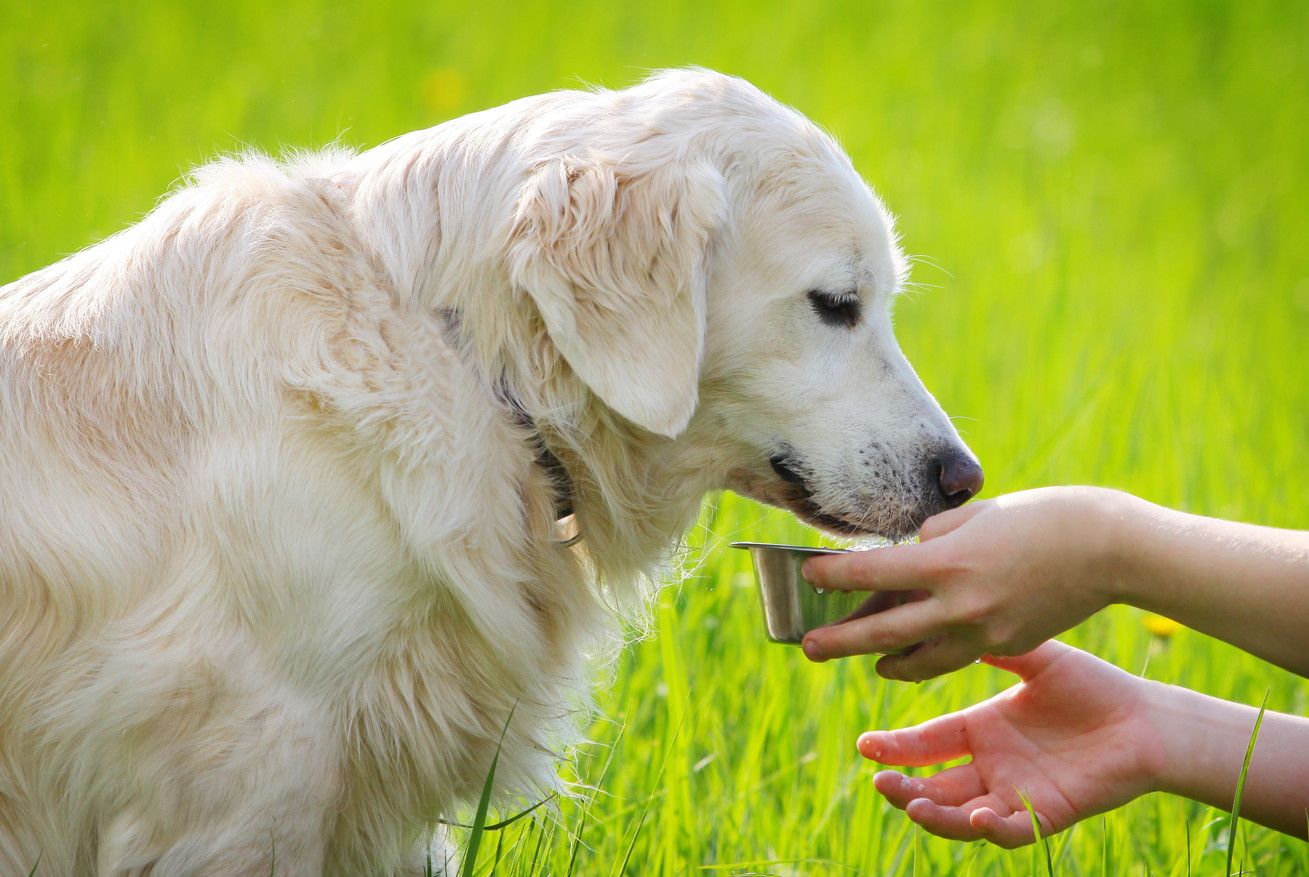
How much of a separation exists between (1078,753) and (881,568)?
70cm

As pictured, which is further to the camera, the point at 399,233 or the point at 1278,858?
the point at 1278,858

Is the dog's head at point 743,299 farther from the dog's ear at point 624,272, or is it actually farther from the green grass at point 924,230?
the green grass at point 924,230

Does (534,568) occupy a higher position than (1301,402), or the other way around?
(534,568)

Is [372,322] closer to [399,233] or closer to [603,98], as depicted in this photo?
[399,233]

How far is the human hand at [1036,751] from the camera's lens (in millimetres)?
2359

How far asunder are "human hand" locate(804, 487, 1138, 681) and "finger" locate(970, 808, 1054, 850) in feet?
1.06

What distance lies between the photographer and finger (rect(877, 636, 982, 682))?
2.24 metres

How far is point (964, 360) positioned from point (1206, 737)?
11.2ft

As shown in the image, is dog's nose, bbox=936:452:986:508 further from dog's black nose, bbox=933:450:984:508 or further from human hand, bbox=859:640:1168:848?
human hand, bbox=859:640:1168:848

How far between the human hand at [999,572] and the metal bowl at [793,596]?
0.31ft

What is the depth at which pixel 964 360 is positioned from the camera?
18.6 ft

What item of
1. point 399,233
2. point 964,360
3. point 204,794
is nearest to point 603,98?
point 399,233

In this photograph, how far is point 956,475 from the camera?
2.53m

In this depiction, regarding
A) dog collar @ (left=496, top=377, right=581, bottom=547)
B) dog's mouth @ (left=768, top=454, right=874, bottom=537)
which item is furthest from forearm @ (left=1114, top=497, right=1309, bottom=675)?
dog collar @ (left=496, top=377, right=581, bottom=547)
